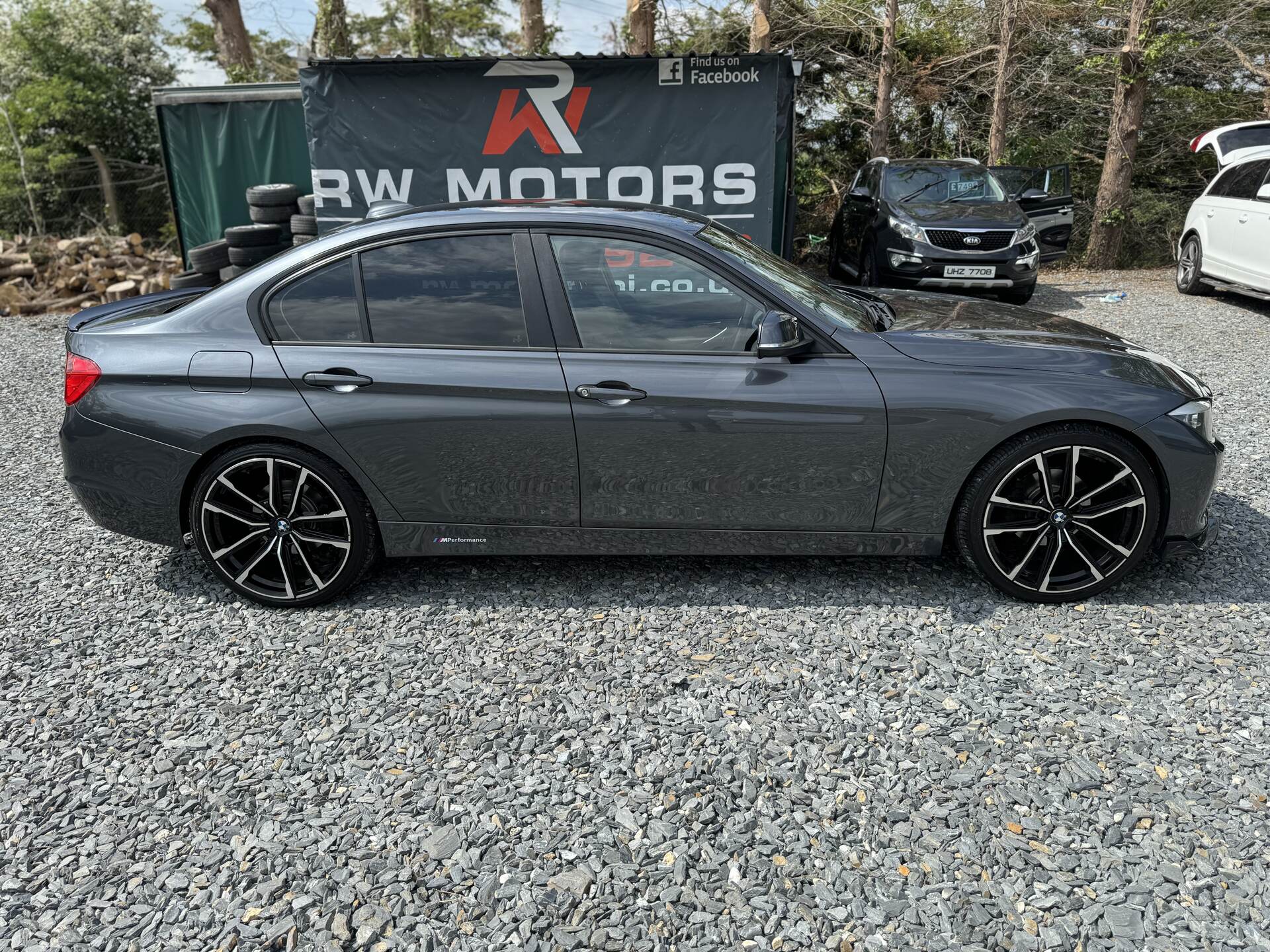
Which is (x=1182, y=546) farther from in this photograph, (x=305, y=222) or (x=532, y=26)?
(x=532, y=26)

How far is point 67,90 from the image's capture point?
1972 cm

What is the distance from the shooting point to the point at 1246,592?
12.5ft

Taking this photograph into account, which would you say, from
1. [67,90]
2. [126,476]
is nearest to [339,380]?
[126,476]

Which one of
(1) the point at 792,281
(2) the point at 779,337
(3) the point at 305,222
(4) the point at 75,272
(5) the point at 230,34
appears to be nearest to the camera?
(2) the point at 779,337

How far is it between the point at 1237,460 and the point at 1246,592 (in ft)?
6.54

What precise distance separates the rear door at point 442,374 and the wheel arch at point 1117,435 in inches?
61.0

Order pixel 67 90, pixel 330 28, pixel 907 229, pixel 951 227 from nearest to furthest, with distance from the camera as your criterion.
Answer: pixel 951 227 < pixel 907 229 < pixel 330 28 < pixel 67 90

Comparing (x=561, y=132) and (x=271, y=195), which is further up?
(x=561, y=132)

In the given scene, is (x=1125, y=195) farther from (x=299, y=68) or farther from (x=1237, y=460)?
(x=299, y=68)

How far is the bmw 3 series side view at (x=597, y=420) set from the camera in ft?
11.6

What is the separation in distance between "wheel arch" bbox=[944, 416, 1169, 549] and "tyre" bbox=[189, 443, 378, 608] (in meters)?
2.42

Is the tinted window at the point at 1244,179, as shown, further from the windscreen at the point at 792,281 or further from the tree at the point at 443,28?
the tree at the point at 443,28

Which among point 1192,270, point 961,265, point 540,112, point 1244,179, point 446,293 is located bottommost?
point 1192,270

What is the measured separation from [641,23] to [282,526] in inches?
502
